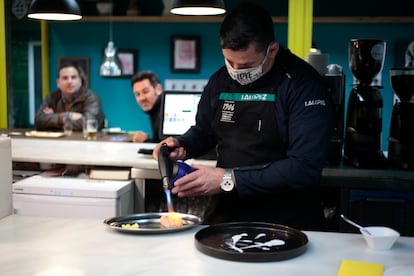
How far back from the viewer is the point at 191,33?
24.0 ft

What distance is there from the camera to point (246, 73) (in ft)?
7.73

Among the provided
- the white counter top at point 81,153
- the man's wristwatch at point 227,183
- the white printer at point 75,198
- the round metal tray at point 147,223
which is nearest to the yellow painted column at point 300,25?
the white counter top at point 81,153

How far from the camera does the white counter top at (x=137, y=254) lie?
1546mm

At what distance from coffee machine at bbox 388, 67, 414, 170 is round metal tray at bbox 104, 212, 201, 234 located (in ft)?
5.71

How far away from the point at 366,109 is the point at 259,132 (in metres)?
1.14

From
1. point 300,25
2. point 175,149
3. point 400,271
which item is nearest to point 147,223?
point 175,149

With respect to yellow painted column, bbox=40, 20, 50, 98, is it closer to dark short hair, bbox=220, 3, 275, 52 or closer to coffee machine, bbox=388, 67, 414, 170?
coffee machine, bbox=388, 67, 414, 170

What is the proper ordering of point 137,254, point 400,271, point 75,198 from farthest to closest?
point 75,198
point 137,254
point 400,271

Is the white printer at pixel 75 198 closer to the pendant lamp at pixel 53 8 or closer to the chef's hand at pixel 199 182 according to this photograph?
the pendant lamp at pixel 53 8

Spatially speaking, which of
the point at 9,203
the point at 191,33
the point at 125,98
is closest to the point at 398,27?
the point at 191,33

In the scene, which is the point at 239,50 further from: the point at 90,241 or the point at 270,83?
the point at 90,241

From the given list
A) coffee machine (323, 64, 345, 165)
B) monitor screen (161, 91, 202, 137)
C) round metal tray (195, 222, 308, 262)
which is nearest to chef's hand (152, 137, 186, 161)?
round metal tray (195, 222, 308, 262)

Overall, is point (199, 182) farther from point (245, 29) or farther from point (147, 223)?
point (245, 29)

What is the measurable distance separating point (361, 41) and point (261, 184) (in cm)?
148
